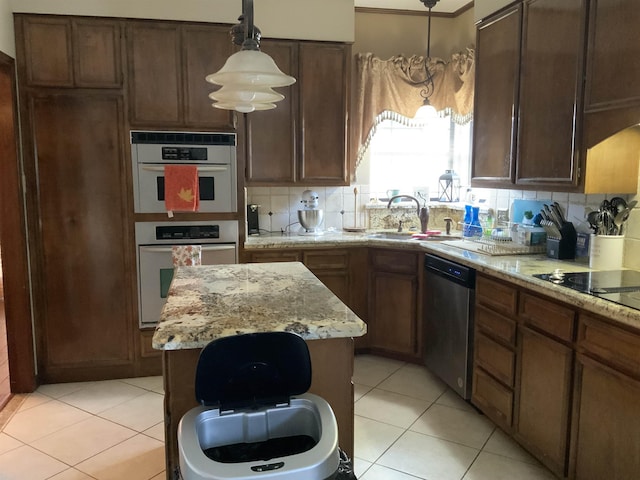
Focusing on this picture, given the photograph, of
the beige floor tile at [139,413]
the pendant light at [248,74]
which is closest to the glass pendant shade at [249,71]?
the pendant light at [248,74]

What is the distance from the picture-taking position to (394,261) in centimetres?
368

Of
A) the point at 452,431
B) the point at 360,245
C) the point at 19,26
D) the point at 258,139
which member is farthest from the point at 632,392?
the point at 19,26

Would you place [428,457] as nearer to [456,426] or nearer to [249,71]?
[456,426]

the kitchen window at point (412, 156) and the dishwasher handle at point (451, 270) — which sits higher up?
the kitchen window at point (412, 156)

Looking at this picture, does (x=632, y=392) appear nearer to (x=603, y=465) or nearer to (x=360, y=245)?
(x=603, y=465)

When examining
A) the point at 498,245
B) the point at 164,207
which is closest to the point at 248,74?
the point at 164,207

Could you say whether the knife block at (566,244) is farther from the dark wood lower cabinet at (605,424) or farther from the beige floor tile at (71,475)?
the beige floor tile at (71,475)

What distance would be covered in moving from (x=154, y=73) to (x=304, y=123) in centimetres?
110

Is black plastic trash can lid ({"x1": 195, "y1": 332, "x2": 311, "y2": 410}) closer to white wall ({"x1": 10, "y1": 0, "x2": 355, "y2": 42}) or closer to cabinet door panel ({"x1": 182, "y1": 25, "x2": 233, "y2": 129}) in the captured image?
cabinet door panel ({"x1": 182, "y1": 25, "x2": 233, "y2": 129})

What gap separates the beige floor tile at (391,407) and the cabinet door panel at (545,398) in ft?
2.09

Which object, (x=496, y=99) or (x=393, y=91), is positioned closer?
(x=496, y=99)

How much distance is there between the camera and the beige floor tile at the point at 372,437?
102 inches

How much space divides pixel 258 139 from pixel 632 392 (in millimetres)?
2826

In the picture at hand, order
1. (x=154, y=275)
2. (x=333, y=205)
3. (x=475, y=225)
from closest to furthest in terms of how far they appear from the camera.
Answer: (x=154, y=275) < (x=475, y=225) < (x=333, y=205)
